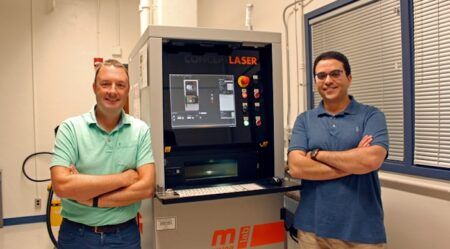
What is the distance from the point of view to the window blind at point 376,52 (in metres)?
2.15

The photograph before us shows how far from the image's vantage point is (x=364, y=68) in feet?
7.94

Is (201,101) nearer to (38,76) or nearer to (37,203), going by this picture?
(38,76)

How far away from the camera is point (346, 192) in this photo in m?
1.68

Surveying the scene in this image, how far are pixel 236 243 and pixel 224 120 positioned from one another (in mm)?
707

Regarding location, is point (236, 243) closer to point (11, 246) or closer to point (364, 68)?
point (364, 68)

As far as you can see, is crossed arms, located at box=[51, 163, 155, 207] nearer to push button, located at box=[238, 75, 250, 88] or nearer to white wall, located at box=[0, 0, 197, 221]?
push button, located at box=[238, 75, 250, 88]

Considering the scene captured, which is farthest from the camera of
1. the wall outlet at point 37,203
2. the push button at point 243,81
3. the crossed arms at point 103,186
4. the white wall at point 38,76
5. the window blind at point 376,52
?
the wall outlet at point 37,203

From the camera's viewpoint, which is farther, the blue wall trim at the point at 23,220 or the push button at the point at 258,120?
the blue wall trim at the point at 23,220

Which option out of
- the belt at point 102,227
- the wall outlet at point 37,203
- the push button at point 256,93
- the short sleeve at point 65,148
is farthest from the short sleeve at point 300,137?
the wall outlet at point 37,203

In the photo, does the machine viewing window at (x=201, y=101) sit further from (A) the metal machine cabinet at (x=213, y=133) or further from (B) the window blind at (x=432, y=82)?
(B) the window blind at (x=432, y=82)

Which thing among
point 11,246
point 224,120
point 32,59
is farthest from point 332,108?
point 32,59

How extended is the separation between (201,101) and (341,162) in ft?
2.62

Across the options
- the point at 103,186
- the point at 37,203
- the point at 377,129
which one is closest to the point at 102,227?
the point at 103,186

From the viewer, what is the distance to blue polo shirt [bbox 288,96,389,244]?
164 centimetres
